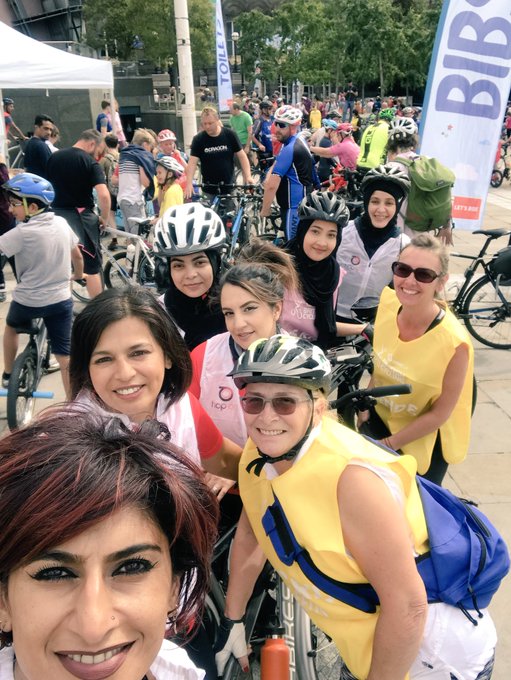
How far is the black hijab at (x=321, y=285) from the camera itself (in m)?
3.50

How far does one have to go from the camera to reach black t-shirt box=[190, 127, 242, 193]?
8.67 metres

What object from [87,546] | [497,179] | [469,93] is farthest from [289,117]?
[497,179]

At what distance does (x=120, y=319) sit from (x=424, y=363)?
1438 mm

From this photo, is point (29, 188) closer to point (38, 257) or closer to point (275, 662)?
point (38, 257)

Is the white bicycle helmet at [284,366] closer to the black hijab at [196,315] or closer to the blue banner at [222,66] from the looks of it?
the black hijab at [196,315]

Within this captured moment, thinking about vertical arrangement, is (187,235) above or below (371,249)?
above

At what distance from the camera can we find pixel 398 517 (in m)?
1.48

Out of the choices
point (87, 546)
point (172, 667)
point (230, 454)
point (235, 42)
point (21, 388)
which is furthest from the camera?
point (235, 42)

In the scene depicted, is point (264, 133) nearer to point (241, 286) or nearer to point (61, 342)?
point (61, 342)

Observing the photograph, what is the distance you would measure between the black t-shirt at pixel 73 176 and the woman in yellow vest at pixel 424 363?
487 cm

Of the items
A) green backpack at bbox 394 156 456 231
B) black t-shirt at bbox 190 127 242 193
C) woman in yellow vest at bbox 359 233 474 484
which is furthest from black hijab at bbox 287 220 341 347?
black t-shirt at bbox 190 127 242 193

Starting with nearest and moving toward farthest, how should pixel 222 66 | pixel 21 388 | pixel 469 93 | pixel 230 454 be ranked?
pixel 230 454
pixel 21 388
pixel 469 93
pixel 222 66

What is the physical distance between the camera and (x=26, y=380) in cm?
494

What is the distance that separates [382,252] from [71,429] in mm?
3368
